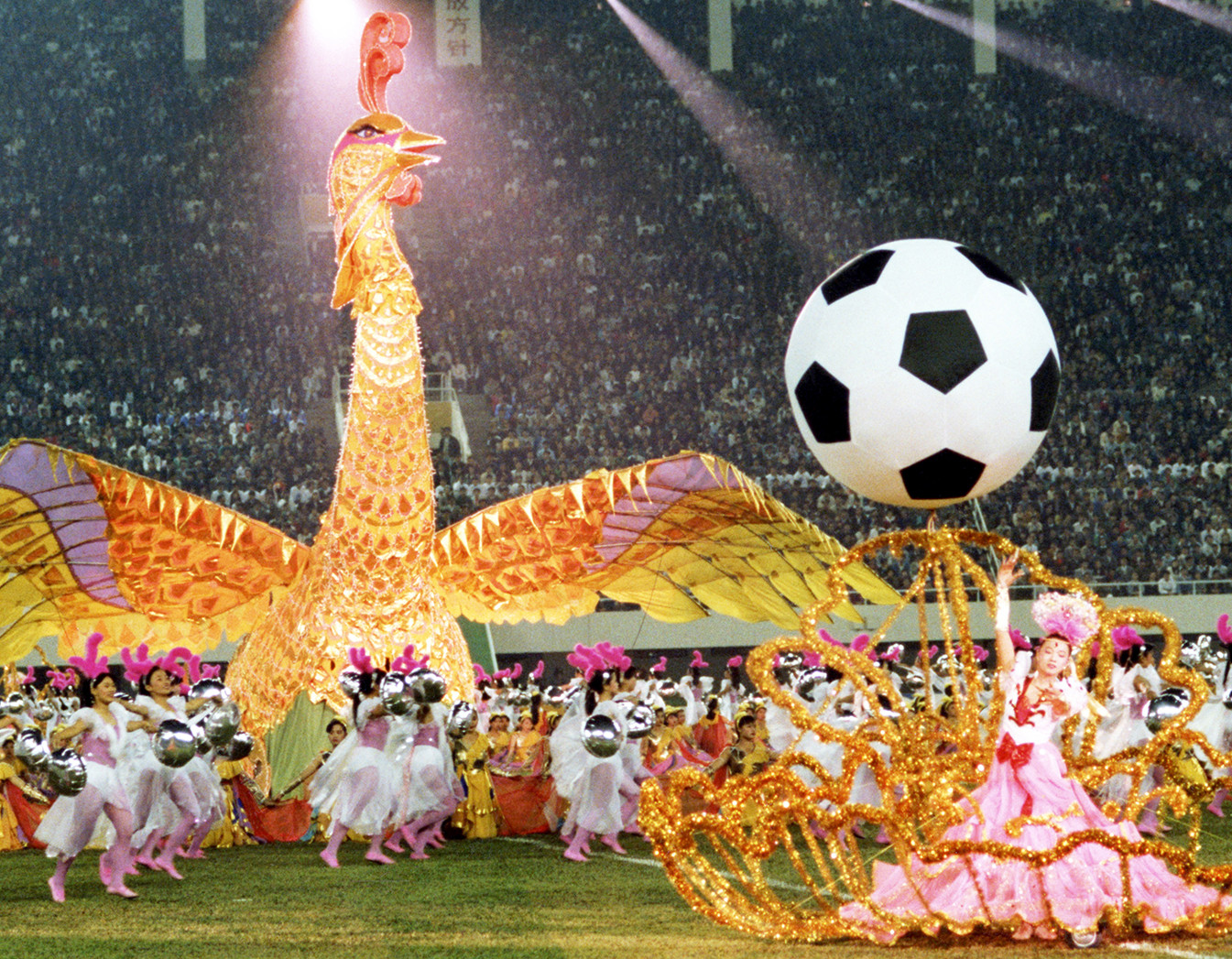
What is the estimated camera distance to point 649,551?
12.0m

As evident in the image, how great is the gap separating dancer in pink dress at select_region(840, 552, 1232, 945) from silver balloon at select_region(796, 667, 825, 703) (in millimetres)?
4400

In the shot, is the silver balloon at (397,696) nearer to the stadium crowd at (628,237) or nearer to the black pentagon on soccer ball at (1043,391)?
the black pentagon on soccer ball at (1043,391)

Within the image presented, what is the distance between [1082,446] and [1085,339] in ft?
8.56

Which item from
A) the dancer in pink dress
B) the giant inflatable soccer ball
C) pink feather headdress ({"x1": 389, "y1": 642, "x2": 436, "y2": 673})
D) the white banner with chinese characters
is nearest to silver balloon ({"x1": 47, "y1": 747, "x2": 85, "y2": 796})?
pink feather headdress ({"x1": 389, "y1": 642, "x2": 436, "y2": 673})

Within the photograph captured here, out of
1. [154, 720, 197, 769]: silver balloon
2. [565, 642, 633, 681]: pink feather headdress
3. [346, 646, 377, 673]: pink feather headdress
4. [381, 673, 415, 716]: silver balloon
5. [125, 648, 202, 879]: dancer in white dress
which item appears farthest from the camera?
[565, 642, 633, 681]: pink feather headdress

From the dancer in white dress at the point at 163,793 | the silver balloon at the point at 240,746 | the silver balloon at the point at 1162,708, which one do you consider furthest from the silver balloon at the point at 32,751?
the silver balloon at the point at 1162,708

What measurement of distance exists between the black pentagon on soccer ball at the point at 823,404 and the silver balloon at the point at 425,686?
4714 mm

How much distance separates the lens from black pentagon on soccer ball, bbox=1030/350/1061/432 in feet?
18.1

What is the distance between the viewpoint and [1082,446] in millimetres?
22516

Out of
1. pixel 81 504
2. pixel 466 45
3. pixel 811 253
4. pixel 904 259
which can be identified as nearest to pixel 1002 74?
pixel 811 253

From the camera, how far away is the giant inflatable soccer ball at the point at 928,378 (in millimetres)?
5418

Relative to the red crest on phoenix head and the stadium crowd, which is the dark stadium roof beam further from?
the red crest on phoenix head

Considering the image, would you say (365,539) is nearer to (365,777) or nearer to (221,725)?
(365,777)

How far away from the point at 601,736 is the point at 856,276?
4.57 metres
